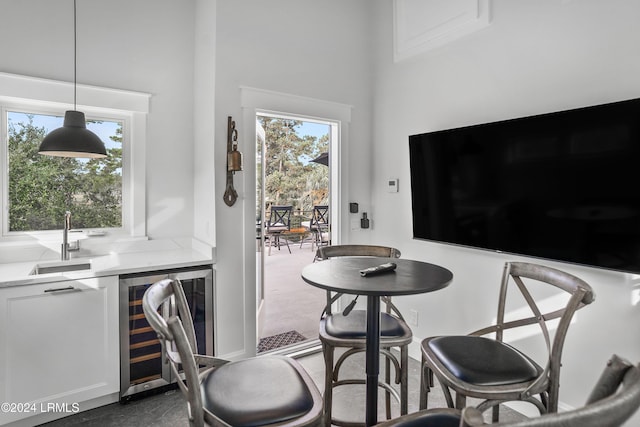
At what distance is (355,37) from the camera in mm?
3383

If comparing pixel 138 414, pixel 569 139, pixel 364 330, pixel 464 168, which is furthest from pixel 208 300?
pixel 569 139

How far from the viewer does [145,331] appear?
2.45m

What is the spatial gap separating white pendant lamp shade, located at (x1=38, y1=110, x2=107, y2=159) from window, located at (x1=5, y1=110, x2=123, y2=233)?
1.89ft

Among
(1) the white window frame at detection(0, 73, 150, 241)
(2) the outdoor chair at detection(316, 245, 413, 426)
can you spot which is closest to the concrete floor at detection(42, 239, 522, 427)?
(2) the outdoor chair at detection(316, 245, 413, 426)

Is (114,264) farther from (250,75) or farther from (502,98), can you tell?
(502,98)

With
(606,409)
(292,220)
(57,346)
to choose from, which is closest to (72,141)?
(57,346)

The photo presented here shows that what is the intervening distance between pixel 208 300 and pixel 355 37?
8.95ft

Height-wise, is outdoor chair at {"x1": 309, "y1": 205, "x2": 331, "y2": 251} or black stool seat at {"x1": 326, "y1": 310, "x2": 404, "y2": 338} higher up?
outdoor chair at {"x1": 309, "y1": 205, "x2": 331, "y2": 251}

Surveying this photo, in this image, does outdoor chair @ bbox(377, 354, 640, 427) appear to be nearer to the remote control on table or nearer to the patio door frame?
the remote control on table

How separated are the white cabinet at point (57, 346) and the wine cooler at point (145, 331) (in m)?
0.06

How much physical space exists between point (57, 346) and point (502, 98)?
3.23 metres

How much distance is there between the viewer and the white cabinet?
6.62 ft

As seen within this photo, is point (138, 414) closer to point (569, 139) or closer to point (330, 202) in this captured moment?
point (330, 202)

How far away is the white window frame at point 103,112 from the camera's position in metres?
2.55
